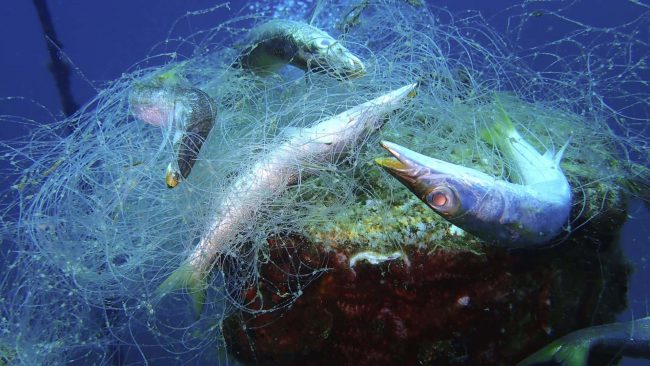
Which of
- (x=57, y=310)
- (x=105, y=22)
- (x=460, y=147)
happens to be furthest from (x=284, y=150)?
(x=105, y=22)

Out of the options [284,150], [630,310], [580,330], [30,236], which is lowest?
[630,310]

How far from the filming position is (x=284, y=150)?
7.47ft

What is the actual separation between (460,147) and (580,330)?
1.10 metres

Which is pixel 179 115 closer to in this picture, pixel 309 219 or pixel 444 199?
pixel 309 219

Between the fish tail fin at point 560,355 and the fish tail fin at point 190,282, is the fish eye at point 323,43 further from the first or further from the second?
the fish tail fin at point 560,355

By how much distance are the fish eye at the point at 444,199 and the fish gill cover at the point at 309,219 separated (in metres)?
0.33

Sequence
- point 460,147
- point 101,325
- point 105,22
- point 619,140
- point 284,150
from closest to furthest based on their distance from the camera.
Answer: point 284,150 < point 460,147 < point 619,140 < point 101,325 < point 105,22

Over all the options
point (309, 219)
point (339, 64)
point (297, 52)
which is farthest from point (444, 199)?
point (297, 52)

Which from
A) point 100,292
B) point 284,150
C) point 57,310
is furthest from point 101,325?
point 284,150

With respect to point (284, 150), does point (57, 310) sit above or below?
below

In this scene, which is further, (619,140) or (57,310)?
(57,310)

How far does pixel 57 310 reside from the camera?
279cm

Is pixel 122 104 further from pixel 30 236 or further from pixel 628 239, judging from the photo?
pixel 628 239

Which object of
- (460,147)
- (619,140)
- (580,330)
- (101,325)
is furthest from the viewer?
(101,325)
